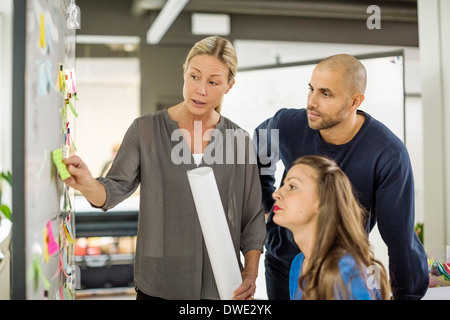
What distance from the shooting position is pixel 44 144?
1232mm

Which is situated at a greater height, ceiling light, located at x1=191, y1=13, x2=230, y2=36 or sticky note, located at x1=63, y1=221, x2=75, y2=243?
ceiling light, located at x1=191, y1=13, x2=230, y2=36

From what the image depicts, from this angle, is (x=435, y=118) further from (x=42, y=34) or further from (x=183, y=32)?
(x=42, y=34)

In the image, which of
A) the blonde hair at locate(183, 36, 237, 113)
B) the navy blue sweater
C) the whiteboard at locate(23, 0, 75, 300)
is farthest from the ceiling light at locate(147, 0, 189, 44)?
the navy blue sweater

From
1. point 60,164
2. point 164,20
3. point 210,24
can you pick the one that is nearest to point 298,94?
point 210,24

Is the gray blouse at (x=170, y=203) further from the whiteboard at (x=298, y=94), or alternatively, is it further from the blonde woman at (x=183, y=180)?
the whiteboard at (x=298, y=94)

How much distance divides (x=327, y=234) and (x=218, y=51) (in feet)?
A: 2.15

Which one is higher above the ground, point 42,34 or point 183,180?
point 42,34

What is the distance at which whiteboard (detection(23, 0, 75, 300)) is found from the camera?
112 cm

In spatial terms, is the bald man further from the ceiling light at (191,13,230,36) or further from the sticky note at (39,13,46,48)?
the sticky note at (39,13,46,48)

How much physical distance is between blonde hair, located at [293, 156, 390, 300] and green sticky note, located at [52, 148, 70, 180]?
71 cm

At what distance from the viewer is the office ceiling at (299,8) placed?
170cm

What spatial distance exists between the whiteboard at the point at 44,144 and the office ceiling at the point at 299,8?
1.91 feet

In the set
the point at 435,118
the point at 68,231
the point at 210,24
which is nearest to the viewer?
the point at 68,231
